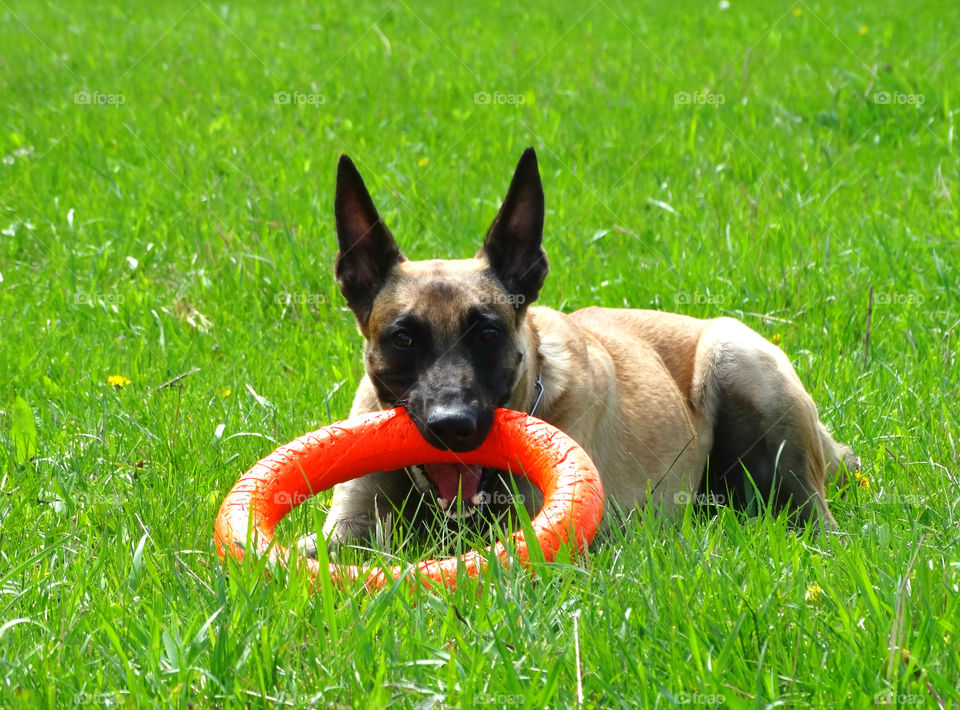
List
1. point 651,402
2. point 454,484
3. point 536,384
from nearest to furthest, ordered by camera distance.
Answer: point 454,484
point 536,384
point 651,402

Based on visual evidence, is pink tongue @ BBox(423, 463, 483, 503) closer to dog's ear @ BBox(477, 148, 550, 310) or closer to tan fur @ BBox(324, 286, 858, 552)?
tan fur @ BBox(324, 286, 858, 552)

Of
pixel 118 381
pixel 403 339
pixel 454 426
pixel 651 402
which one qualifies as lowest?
pixel 118 381

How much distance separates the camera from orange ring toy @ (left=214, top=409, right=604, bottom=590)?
3119 millimetres

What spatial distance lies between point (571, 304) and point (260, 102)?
433 centimetres

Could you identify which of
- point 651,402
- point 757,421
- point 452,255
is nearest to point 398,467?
point 651,402

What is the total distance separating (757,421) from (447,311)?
144cm

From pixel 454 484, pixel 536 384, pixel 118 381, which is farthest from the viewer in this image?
pixel 118 381

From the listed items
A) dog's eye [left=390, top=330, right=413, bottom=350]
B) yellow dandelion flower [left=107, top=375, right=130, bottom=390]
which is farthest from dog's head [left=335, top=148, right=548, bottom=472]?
yellow dandelion flower [left=107, top=375, right=130, bottom=390]

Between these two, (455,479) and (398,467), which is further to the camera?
(455,479)

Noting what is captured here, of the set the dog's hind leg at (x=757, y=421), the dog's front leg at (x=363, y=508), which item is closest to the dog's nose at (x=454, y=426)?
the dog's front leg at (x=363, y=508)

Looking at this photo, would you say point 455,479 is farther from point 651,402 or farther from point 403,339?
point 651,402

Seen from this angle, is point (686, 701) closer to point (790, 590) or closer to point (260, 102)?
point (790, 590)

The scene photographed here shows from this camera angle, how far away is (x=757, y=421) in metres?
4.46

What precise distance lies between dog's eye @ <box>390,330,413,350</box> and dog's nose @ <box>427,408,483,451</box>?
39cm
